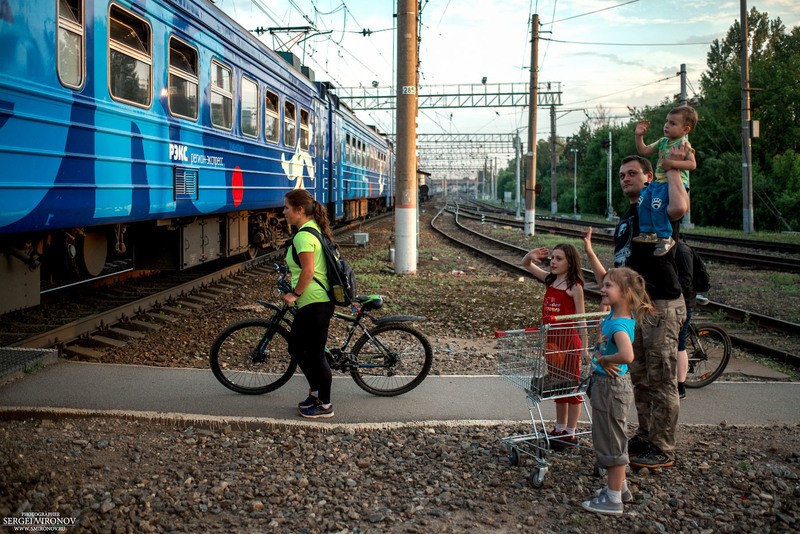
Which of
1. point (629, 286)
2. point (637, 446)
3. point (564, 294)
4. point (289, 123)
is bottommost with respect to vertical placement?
point (637, 446)

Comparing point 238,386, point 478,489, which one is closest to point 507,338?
point 478,489

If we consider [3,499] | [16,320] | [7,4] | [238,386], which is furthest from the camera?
[16,320]

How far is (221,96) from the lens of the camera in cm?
977

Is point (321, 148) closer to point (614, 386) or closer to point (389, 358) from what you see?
point (389, 358)

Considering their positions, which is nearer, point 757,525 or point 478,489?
point 757,525

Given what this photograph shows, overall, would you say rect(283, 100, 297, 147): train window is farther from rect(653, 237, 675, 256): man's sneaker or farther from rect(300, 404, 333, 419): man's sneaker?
rect(653, 237, 675, 256): man's sneaker

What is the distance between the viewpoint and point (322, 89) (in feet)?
56.7

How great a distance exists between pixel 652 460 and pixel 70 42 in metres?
5.55

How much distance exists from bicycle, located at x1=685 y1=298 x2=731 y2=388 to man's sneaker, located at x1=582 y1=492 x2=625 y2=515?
2659 millimetres

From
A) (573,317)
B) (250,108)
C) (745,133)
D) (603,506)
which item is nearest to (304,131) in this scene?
(250,108)

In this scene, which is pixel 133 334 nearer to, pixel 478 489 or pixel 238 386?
pixel 238 386

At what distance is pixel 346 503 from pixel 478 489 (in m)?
0.77

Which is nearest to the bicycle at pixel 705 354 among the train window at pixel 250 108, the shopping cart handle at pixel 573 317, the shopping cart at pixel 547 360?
the shopping cart at pixel 547 360

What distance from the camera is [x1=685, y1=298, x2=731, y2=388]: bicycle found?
620 cm
